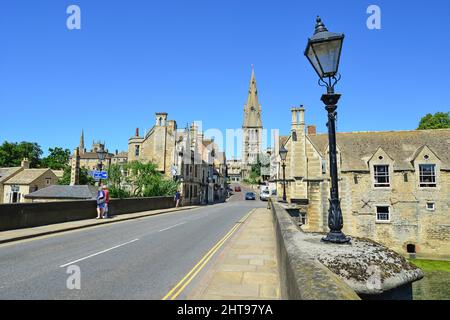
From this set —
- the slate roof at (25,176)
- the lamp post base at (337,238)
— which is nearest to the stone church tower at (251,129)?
the slate roof at (25,176)

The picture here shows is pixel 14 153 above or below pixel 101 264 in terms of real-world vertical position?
above

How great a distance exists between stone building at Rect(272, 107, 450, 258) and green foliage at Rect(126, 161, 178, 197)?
50.0 feet

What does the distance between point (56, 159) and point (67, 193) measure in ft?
200

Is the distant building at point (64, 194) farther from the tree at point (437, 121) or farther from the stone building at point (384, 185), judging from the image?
the tree at point (437, 121)

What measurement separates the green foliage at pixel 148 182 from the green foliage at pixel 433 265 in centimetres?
2640

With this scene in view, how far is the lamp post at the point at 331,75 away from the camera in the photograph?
491 centimetres

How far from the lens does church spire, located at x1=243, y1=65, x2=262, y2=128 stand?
133 m

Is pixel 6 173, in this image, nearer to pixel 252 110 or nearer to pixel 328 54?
pixel 328 54

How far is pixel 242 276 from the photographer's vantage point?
21.7ft

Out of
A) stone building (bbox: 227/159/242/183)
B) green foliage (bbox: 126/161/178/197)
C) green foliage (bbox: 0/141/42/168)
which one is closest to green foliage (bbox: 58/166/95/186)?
green foliage (bbox: 0/141/42/168)

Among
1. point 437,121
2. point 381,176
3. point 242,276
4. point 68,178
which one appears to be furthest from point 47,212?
point 437,121
